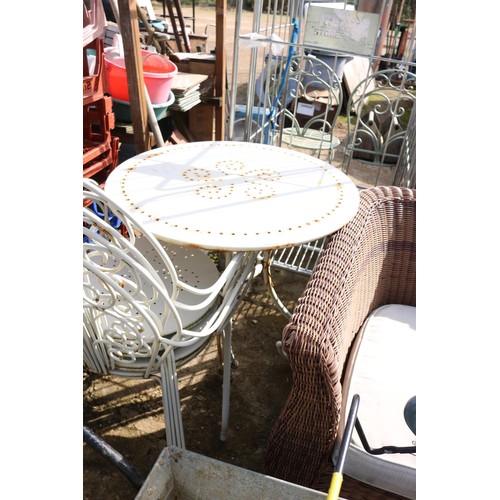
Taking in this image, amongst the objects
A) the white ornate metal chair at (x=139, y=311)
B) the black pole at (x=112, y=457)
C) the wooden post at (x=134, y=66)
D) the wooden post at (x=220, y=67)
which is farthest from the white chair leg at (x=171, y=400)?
the wooden post at (x=220, y=67)

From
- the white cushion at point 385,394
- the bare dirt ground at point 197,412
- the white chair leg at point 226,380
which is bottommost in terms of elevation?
the bare dirt ground at point 197,412

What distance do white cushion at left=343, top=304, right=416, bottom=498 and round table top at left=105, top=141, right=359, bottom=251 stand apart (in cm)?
49

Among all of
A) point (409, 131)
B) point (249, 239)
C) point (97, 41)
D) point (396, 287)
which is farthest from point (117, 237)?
point (409, 131)

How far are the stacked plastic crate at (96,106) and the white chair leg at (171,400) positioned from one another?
4.40 feet

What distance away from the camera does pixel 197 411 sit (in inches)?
75.7

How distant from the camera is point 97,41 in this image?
222 cm

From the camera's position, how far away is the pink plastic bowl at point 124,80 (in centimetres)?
261

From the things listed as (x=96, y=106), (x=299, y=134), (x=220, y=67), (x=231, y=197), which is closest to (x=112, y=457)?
(x=231, y=197)

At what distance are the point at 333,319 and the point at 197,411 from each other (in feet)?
3.27

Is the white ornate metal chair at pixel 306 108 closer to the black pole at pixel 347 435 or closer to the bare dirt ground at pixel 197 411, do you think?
the bare dirt ground at pixel 197 411

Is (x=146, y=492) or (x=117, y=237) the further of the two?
(x=117, y=237)

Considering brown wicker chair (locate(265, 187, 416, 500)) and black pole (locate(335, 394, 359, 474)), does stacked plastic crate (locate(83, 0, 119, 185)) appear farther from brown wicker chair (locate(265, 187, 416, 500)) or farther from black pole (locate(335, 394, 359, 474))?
black pole (locate(335, 394, 359, 474))

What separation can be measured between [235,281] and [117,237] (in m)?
0.50

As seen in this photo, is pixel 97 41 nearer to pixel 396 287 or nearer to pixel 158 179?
pixel 158 179
